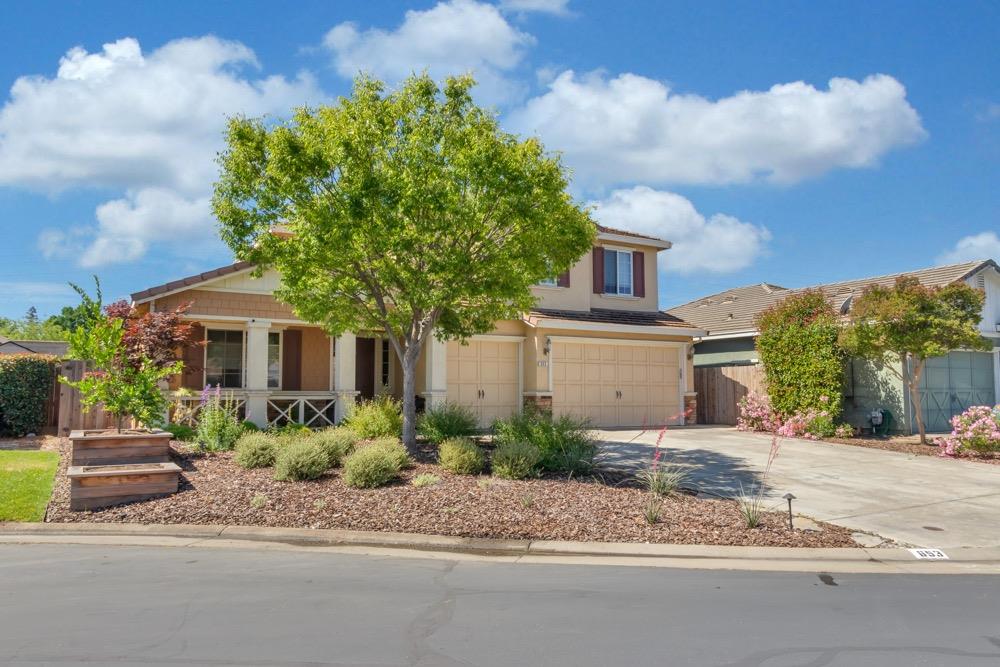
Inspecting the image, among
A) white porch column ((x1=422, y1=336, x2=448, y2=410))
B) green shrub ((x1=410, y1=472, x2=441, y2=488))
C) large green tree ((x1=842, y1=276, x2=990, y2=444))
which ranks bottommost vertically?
green shrub ((x1=410, y1=472, x2=441, y2=488))

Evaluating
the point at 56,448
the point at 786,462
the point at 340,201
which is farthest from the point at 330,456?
the point at 786,462

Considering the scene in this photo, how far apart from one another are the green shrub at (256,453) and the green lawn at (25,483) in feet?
8.23

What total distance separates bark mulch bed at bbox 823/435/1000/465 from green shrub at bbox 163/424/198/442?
14348 millimetres

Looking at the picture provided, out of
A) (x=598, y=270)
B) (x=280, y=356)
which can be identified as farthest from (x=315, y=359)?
(x=598, y=270)

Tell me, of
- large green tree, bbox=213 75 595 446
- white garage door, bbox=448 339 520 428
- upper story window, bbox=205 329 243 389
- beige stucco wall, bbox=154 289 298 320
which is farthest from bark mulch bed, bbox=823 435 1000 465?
upper story window, bbox=205 329 243 389

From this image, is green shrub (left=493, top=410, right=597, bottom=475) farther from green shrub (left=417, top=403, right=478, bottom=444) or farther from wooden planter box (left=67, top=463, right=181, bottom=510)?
wooden planter box (left=67, top=463, right=181, bottom=510)

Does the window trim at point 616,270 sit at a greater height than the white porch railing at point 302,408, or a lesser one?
greater

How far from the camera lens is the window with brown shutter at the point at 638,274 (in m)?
21.9

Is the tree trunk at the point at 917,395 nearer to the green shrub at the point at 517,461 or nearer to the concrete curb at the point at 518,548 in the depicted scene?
the concrete curb at the point at 518,548

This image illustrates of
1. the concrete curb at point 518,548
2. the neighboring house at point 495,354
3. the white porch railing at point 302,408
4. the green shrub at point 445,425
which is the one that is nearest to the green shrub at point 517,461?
the concrete curb at point 518,548

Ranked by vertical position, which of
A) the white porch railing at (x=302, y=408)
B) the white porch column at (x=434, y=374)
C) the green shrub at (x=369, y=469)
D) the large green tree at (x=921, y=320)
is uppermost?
the large green tree at (x=921, y=320)

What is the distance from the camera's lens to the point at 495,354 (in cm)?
1909

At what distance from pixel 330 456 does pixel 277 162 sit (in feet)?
14.9

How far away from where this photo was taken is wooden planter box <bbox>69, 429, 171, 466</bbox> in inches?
396
